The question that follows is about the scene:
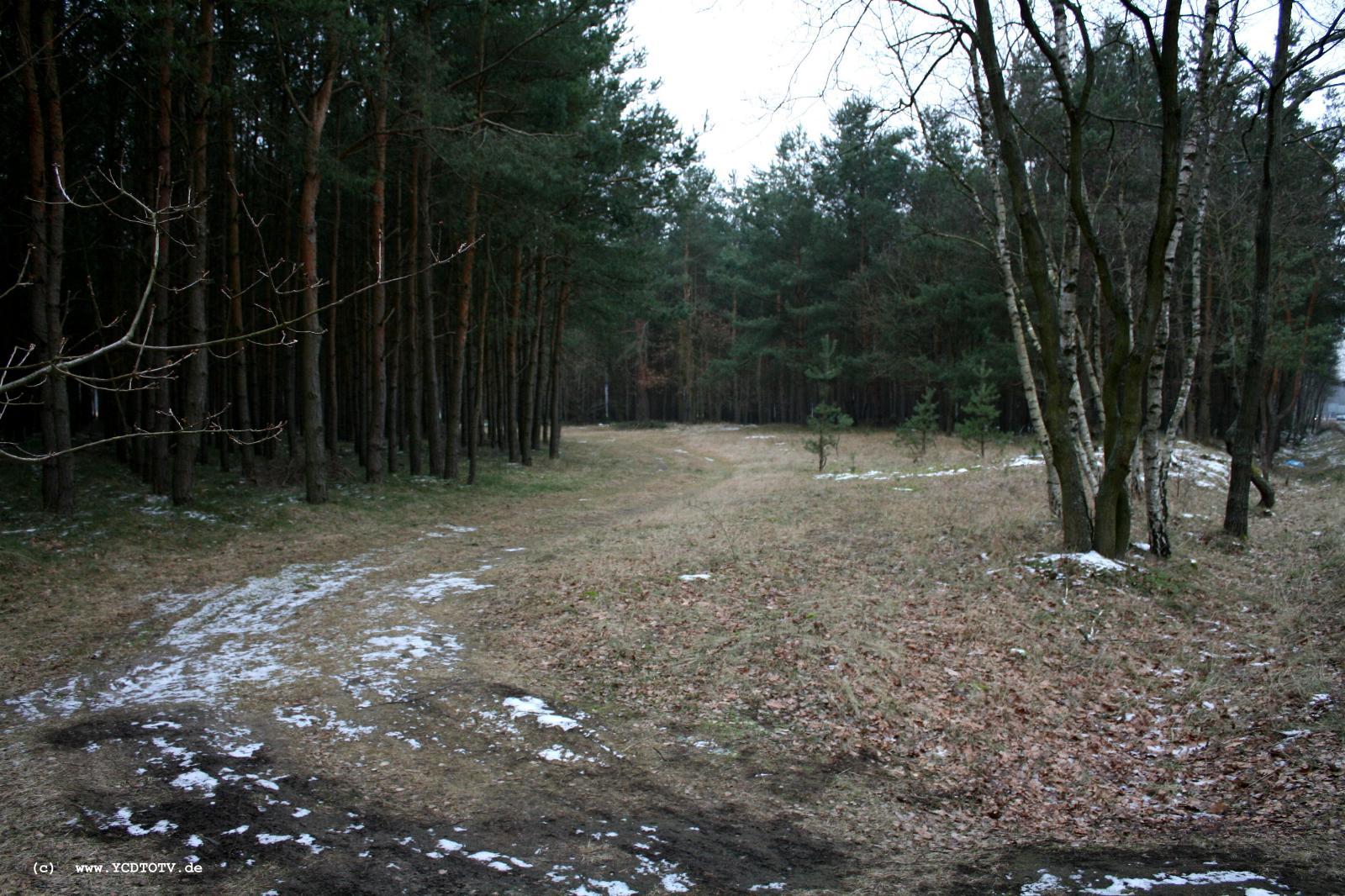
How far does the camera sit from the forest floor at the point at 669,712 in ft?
12.7

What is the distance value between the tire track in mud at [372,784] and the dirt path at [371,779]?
0.05ft

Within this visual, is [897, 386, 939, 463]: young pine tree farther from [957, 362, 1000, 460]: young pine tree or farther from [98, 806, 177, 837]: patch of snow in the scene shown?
[98, 806, 177, 837]: patch of snow

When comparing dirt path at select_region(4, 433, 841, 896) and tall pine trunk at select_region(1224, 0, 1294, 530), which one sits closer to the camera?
dirt path at select_region(4, 433, 841, 896)

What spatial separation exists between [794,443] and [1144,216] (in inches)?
773

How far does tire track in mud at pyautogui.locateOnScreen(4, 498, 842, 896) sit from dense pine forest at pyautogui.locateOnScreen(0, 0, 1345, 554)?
1962mm

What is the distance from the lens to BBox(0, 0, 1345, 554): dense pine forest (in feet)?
29.6

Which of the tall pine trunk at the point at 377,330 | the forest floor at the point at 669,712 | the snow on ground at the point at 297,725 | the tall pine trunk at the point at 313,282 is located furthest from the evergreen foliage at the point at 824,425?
the snow on ground at the point at 297,725

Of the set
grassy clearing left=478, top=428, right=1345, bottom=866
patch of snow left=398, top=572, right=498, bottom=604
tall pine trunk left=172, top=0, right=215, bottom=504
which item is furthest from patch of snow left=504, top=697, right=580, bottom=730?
tall pine trunk left=172, top=0, right=215, bottom=504

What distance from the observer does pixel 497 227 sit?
2038 centimetres

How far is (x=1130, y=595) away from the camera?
8.51 metres

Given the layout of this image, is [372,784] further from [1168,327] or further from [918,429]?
[918,429]

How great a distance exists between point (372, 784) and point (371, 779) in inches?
2.6

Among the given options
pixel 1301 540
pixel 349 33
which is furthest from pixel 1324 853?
pixel 349 33

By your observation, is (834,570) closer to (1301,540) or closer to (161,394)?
(1301,540)
